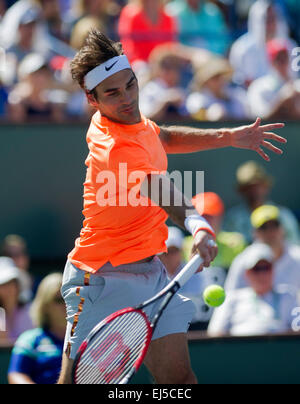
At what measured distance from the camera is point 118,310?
394 centimetres

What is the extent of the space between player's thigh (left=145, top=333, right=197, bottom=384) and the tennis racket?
157mm

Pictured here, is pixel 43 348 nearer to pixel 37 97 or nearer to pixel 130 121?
pixel 130 121

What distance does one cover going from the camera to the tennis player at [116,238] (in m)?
3.87

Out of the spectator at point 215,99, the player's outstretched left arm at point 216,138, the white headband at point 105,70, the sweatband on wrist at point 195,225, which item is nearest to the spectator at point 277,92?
the spectator at point 215,99

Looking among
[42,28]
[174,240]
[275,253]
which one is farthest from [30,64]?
[275,253]

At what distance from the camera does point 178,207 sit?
367cm

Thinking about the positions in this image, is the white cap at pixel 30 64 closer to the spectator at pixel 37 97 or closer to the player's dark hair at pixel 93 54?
the spectator at pixel 37 97

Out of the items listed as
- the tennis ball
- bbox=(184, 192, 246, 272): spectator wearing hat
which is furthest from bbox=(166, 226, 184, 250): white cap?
the tennis ball

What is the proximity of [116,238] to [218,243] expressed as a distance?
3214mm
